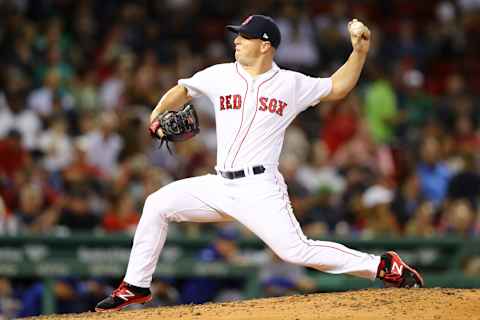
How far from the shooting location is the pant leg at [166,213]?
277 inches

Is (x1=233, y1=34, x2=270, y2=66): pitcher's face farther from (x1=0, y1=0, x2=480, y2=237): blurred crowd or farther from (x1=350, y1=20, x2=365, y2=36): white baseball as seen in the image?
(x1=0, y1=0, x2=480, y2=237): blurred crowd

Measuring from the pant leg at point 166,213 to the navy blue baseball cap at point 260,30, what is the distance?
893mm

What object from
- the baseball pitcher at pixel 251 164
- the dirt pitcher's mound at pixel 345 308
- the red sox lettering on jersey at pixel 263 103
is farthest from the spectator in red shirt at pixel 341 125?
the red sox lettering on jersey at pixel 263 103

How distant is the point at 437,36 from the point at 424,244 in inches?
195

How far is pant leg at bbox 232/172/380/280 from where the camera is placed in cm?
686

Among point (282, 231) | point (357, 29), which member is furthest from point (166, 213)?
point (357, 29)

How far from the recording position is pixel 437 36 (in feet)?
51.8

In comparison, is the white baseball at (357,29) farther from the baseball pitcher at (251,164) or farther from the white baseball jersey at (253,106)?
the white baseball jersey at (253,106)

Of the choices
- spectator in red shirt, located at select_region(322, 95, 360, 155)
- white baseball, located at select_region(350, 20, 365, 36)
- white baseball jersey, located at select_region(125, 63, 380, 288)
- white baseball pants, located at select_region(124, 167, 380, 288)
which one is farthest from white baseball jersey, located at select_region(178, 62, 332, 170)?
spectator in red shirt, located at select_region(322, 95, 360, 155)

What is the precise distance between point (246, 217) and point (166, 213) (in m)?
0.51

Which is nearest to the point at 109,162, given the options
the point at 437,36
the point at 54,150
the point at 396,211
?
the point at 54,150

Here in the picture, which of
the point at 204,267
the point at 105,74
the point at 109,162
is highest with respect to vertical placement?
the point at 105,74

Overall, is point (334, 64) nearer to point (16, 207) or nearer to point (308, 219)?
point (308, 219)

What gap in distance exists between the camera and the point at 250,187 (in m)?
6.92
